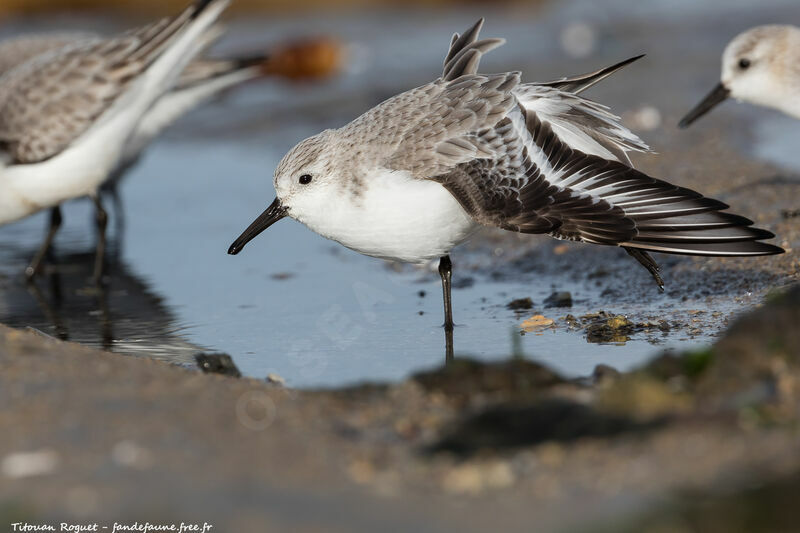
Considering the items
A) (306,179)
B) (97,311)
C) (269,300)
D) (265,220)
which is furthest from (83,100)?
(306,179)

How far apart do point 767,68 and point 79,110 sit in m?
5.43

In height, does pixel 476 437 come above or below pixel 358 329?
above

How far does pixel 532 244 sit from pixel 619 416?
436 centimetres

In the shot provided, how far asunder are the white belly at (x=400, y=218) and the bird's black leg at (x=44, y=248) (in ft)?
11.8

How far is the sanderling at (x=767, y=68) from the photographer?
8516mm

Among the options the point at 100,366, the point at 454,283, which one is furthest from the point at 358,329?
the point at 100,366

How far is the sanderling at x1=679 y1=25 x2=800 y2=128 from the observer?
27.9ft

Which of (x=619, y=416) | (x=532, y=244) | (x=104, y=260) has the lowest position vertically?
(x=104, y=260)

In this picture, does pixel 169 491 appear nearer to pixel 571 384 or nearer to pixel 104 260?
pixel 571 384

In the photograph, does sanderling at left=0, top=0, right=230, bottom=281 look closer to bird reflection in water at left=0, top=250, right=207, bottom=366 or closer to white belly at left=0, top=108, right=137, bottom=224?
white belly at left=0, top=108, right=137, bottom=224

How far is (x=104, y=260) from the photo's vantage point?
9.07 metres

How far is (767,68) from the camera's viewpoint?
8594 mm

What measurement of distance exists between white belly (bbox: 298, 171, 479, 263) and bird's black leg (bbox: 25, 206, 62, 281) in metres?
3.60

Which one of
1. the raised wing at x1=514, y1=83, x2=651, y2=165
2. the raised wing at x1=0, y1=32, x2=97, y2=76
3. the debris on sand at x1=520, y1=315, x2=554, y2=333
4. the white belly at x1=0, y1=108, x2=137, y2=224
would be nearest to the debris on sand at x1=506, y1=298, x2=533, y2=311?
the debris on sand at x1=520, y1=315, x2=554, y2=333
